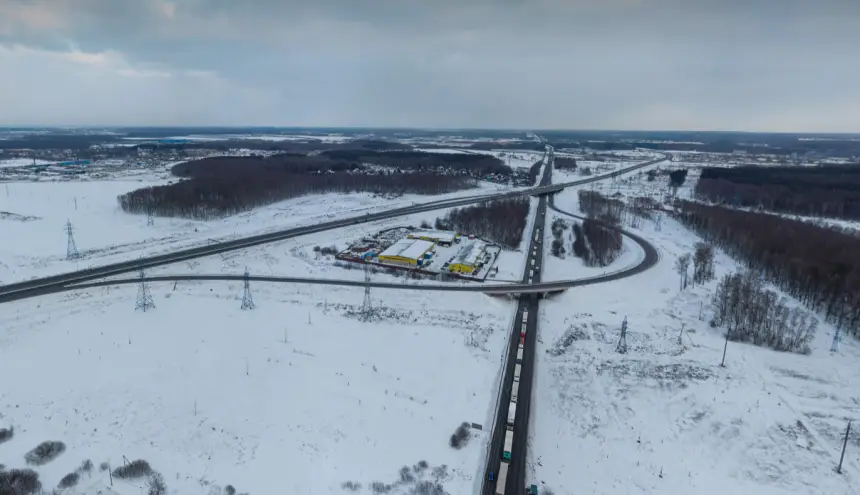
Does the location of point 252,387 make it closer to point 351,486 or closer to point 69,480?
point 69,480

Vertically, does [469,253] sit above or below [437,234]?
below

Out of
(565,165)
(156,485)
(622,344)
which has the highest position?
(565,165)

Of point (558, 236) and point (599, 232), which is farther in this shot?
point (558, 236)

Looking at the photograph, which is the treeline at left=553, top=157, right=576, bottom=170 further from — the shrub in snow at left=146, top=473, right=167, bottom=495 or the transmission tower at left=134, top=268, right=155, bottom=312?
the shrub in snow at left=146, top=473, right=167, bottom=495

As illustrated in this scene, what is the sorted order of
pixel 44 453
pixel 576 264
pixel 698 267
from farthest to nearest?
pixel 576 264, pixel 698 267, pixel 44 453

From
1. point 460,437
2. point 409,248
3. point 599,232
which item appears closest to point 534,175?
point 599,232

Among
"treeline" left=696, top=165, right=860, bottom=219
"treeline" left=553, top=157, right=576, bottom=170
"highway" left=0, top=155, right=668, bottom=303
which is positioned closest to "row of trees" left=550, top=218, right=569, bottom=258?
"highway" left=0, top=155, right=668, bottom=303

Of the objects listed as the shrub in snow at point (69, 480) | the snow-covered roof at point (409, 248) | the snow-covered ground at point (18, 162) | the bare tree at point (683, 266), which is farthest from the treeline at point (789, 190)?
the snow-covered ground at point (18, 162)
